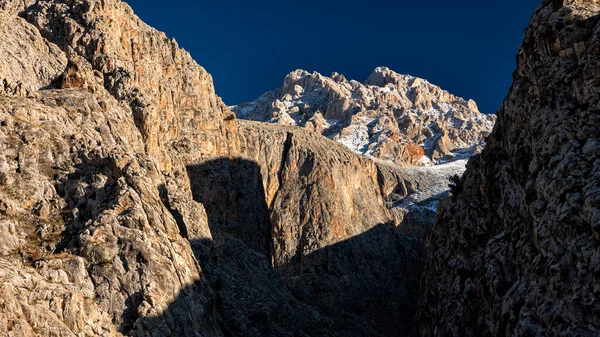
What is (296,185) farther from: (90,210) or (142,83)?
(90,210)

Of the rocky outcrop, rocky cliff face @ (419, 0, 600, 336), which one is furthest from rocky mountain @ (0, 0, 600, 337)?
the rocky outcrop

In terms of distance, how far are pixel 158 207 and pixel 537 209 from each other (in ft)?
105

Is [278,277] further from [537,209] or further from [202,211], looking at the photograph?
[537,209]

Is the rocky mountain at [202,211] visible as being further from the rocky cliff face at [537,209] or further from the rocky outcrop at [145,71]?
the rocky outcrop at [145,71]

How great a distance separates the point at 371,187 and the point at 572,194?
3718 inches

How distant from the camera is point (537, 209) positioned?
39469 mm

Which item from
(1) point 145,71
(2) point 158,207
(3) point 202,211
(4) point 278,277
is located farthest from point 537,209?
(1) point 145,71

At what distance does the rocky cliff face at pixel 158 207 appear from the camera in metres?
42.8

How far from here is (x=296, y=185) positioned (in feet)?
367

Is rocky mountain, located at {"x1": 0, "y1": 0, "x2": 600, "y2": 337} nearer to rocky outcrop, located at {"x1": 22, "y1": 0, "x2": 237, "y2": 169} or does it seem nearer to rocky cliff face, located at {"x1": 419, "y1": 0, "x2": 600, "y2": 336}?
rocky cliff face, located at {"x1": 419, "y1": 0, "x2": 600, "y2": 336}

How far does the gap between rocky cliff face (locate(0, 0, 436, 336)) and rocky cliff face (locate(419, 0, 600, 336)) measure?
2149 cm

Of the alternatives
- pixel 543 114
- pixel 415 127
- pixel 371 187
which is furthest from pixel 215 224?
pixel 415 127

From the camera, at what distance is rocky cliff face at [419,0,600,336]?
112ft

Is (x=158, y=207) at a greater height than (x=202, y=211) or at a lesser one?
lesser
